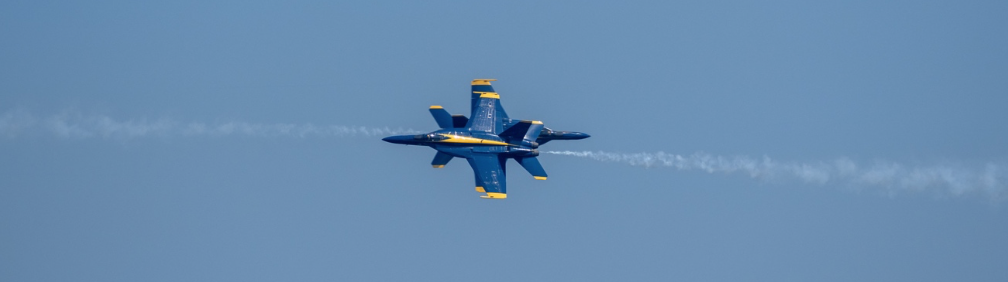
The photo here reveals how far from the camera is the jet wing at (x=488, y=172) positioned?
9256 centimetres

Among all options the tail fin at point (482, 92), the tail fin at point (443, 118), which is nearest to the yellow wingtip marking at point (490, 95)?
the tail fin at point (482, 92)

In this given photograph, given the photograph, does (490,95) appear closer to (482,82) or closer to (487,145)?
(482,82)

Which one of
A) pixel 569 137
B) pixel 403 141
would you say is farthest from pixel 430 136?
pixel 569 137

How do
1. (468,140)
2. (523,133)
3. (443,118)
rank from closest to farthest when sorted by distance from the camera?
(468,140)
(523,133)
(443,118)

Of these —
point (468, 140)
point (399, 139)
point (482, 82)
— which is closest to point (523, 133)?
point (468, 140)

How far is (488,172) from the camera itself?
92.6 m

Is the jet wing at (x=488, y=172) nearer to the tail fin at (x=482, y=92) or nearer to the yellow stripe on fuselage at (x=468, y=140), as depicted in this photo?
the yellow stripe on fuselage at (x=468, y=140)

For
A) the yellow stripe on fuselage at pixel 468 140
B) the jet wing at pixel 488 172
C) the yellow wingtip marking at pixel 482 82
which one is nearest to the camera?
the yellow stripe on fuselage at pixel 468 140

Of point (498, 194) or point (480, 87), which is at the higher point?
point (480, 87)

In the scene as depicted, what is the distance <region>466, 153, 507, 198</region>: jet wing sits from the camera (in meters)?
92.6

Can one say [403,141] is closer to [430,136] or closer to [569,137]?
[430,136]

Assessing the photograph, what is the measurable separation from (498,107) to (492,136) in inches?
123

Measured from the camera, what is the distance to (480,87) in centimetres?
9675

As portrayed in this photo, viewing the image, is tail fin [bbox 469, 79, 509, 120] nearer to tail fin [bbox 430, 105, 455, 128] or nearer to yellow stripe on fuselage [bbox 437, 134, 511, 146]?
tail fin [bbox 430, 105, 455, 128]
